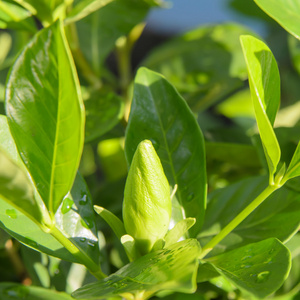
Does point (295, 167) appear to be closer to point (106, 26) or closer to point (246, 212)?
point (246, 212)

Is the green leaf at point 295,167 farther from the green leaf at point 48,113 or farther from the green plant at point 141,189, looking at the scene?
the green leaf at point 48,113

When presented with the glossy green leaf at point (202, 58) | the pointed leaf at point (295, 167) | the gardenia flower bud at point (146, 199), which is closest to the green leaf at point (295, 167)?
the pointed leaf at point (295, 167)

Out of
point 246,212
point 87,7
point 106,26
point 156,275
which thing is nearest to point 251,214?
point 246,212

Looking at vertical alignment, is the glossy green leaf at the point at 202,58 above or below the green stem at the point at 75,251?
above

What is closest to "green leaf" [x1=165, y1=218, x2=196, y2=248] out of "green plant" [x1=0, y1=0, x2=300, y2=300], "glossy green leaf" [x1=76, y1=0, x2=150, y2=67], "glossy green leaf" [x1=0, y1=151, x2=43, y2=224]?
"green plant" [x1=0, y1=0, x2=300, y2=300]

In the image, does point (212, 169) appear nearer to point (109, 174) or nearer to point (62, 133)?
point (109, 174)

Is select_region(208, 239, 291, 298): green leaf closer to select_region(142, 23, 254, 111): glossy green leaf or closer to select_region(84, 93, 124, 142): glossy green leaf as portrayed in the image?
select_region(84, 93, 124, 142): glossy green leaf
